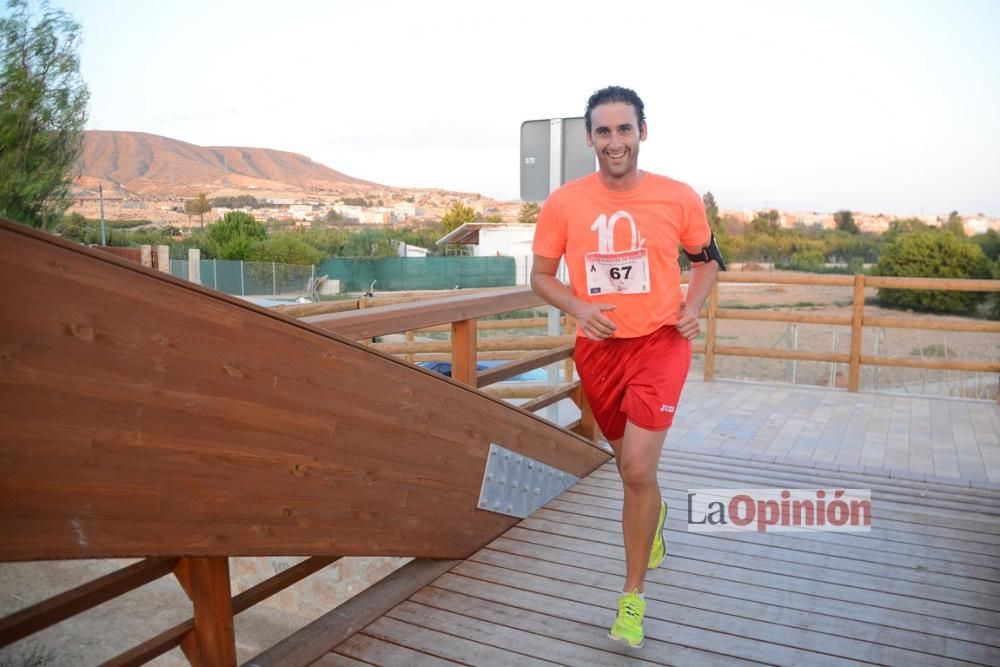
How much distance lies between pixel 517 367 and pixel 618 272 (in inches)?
57.0

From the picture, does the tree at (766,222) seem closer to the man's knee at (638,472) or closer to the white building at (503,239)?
the white building at (503,239)

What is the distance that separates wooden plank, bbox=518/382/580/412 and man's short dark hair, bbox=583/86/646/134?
1.78 meters

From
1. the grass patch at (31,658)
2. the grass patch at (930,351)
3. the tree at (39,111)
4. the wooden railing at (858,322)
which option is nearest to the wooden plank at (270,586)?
the wooden railing at (858,322)

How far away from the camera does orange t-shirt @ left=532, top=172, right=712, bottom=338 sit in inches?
103

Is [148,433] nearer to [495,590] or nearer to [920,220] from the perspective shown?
[495,590]

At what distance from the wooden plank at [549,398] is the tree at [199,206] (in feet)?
130

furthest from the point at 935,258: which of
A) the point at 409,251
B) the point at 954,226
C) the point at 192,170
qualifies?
the point at 192,170

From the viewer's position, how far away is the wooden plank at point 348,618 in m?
2.37

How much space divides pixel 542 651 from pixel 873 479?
2599 mm

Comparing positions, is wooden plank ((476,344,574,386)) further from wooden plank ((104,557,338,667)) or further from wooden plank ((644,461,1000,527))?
wooden plank ((104,557,338,667))

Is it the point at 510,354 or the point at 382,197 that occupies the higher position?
the point at 382,197

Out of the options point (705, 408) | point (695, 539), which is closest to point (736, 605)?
point (695, 539)

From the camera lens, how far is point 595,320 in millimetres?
2596

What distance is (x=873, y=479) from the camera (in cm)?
431
